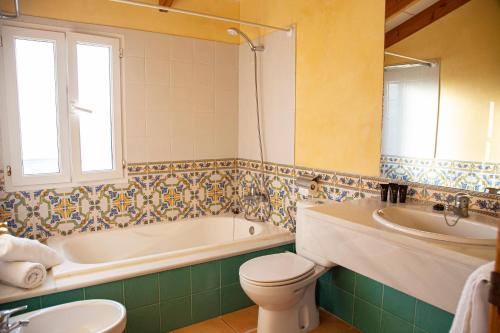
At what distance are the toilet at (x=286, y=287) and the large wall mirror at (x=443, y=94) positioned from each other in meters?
0.73

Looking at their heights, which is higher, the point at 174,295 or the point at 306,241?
the point at 306,241

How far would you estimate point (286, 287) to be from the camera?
6.87 feet

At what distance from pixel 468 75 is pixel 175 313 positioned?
2203mm

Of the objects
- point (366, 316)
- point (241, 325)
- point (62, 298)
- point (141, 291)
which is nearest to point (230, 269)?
point (241, 325)

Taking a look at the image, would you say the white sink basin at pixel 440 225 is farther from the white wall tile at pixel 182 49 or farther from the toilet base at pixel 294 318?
the white wall tile at pixel 182 49

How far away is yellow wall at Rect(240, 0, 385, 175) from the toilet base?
0.93 meters

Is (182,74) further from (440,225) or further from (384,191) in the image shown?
(440,225)

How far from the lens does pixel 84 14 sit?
277 centimetres

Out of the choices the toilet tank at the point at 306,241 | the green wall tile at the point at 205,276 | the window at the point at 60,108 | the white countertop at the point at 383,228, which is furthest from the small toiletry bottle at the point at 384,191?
the window at the point at 60,108

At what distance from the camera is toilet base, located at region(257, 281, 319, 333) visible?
2.26 m

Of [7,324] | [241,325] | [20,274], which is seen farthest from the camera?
[241,325]

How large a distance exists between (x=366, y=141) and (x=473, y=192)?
2.30ft

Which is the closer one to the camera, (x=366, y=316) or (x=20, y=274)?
(x=20, y=274)

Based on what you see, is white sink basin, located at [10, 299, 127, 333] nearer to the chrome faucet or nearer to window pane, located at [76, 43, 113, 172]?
window pane, located at [76, 43, 113, 172]
